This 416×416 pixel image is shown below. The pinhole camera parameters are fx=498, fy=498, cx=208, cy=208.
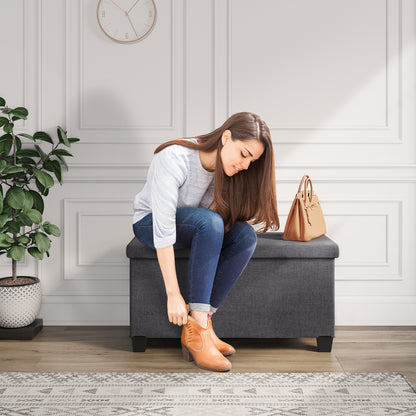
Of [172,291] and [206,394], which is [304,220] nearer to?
[172,291]

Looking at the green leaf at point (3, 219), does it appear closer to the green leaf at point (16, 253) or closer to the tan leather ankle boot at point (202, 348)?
the green leaf at point (16, 253)

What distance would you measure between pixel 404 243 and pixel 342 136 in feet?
2.06

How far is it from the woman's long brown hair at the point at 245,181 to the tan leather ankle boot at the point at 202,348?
416 mm

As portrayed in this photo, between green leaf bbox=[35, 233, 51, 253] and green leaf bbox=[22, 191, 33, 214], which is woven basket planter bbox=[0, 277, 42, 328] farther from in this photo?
green leaf bbox=[22, 191, 33, 214]

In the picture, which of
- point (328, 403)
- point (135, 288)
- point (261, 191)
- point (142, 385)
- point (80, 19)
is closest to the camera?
point (328, 403)

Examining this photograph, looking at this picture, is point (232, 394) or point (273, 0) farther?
point (273, 0)

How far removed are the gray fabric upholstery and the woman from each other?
119 mm

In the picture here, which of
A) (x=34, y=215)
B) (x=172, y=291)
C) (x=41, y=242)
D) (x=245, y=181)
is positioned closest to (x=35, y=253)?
(x=41, y=242)

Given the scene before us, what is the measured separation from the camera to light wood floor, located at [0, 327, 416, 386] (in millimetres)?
1847

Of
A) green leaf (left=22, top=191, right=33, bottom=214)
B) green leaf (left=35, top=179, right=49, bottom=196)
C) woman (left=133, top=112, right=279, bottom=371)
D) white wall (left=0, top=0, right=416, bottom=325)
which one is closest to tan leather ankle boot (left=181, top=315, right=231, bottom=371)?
woman (left=133, top=112, right=279, bottom=371)

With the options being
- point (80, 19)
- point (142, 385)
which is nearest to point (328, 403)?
point (142, 385)

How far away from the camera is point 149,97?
2.47 meters

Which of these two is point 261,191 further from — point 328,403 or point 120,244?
point 120,244

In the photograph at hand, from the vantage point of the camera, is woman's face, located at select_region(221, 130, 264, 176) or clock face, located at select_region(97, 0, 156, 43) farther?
clock face, located at select_region(97, 0, 156, 43)
